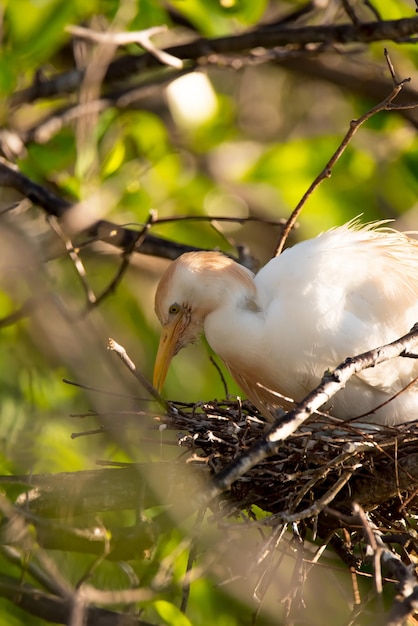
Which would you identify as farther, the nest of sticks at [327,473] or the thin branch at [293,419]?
the nest of sticks at [327,473]

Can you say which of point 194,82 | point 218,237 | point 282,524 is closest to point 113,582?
point 282,524

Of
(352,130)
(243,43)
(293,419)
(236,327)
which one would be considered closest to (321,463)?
(236,327)

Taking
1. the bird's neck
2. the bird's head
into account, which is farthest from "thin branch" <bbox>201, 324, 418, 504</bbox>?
the bird's head

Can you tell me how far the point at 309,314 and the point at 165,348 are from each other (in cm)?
66

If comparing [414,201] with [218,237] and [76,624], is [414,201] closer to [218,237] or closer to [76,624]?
[218,237]

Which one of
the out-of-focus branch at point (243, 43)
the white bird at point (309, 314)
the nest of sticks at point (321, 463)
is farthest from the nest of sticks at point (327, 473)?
the out-of-focus branch at point (243, 43)

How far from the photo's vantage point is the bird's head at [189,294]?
12.1ft

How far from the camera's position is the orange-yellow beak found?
3822mm

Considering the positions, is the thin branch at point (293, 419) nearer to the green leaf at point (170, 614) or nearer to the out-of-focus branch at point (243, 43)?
the green leaf at point (170, 614)

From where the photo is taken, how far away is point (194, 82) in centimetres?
515

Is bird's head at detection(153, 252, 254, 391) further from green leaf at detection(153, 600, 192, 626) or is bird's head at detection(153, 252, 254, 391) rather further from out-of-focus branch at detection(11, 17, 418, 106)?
out-of-focus branch at detection(11, 17, 418, 106)

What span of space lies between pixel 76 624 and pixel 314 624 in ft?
3.91

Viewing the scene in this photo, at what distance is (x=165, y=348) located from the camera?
3.85 meters

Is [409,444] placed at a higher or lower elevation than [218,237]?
higher
